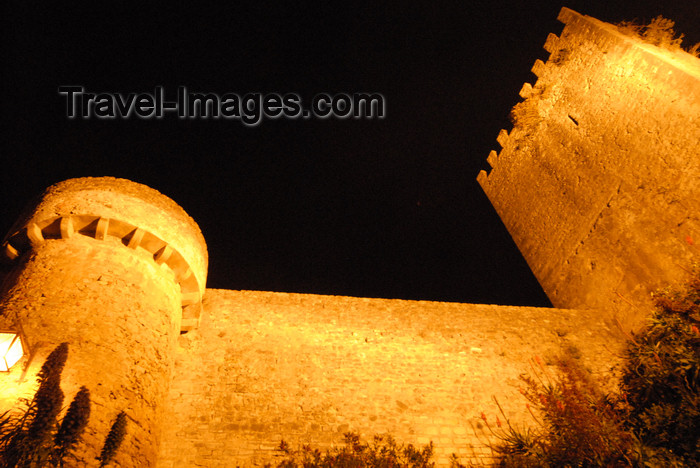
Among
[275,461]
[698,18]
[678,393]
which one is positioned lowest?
[275,461]

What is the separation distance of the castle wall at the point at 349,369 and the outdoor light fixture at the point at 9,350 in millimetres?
1848

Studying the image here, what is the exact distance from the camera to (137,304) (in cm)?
489

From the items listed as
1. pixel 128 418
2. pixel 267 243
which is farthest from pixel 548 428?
pixel 267 243

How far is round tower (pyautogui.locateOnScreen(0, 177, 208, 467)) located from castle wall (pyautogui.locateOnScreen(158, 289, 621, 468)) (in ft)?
2.06

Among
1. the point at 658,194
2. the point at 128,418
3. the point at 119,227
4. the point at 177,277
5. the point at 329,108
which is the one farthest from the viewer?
the point at 329,108

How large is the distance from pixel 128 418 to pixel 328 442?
221 centimetres

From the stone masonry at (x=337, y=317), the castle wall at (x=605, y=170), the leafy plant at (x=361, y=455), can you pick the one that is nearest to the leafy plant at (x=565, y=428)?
the stone masonry at (x=337, y=317)

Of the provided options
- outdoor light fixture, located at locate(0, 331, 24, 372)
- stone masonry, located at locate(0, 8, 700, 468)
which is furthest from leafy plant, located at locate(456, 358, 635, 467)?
outdoor light fixture, located at locate(0, 331, 24, 372)

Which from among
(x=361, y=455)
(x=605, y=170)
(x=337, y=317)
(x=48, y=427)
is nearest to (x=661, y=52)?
(x=605, y=170)

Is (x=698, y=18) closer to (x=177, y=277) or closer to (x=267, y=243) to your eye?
(x=177, y=277)

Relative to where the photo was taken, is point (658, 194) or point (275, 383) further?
point (658, 194)

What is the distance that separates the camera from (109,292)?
4.74 meters

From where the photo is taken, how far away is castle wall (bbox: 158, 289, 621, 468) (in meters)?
5.18

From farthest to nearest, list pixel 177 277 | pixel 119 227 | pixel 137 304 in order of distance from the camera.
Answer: pixel 177 277
pixel 119 227
pixel 137 304
